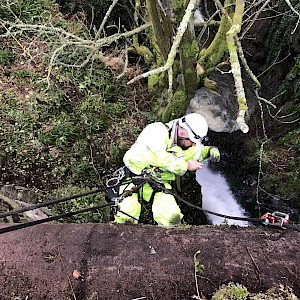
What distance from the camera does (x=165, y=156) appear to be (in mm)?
3287

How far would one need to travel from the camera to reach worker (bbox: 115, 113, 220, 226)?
331 centimetres

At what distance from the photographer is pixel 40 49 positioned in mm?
6012

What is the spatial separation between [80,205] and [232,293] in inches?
120

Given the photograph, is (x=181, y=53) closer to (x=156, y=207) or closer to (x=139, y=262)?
(x=156, y=207)

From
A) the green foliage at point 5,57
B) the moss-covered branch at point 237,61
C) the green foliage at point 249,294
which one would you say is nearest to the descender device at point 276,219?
the green foliage at point 249,294

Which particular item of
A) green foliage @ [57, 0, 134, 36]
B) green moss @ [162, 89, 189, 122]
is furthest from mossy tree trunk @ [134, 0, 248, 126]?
green foliage @ [57, 0, 134, 36]

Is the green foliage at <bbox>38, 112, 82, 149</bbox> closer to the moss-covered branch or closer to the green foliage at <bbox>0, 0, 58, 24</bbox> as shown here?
the green foliage at <bbox>0, 0, 58, 24</bbox>

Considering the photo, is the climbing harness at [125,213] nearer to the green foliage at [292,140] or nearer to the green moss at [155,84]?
the green moss at [155,84]

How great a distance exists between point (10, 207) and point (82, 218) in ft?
3.18

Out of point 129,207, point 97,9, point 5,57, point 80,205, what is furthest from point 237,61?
point 97,9

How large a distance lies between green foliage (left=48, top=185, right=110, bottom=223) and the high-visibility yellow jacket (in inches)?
45.4

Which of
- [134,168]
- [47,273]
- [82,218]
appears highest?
[47,273]

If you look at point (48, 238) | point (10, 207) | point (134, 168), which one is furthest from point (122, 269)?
point (10, 207)

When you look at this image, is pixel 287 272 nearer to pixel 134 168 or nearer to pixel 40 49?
pixel 134 168
